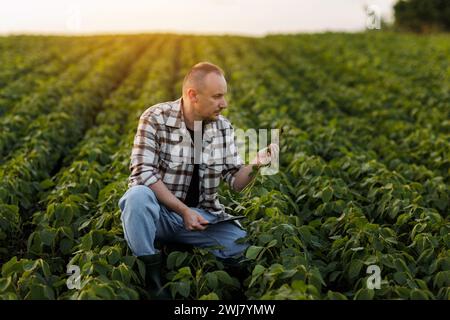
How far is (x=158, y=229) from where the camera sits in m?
3.84

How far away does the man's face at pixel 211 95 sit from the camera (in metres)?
3.75

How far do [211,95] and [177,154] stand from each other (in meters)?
0.42

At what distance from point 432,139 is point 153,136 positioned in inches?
172

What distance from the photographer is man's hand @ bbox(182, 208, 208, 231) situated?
359cm

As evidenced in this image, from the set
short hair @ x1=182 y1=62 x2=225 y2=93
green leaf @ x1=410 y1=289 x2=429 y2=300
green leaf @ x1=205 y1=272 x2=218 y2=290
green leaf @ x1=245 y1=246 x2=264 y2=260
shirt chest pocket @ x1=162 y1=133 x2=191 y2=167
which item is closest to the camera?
green leaf @ x1=410 y1=289 x2=429 y2=300

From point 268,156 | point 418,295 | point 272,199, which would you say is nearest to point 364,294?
point 418,295

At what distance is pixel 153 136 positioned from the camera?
3.82 meters

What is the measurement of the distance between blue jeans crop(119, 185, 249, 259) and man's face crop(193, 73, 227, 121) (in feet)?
1.92

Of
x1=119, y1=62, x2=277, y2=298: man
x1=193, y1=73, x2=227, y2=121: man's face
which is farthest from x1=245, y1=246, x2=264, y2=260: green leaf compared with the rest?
x1=193, y1=73, x2=227, y2=121: man's face

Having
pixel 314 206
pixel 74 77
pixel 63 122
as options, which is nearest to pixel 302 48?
pixel 74 77

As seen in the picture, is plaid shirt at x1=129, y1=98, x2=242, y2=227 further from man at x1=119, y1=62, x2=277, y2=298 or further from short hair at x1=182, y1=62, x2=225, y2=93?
short hair at x1=182, y1=62, x2=225, y2=93

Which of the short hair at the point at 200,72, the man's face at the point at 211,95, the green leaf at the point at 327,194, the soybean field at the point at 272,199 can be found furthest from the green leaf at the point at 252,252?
the green leaf at the point at 327,194

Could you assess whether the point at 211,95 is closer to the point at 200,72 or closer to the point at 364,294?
the point at 200,72
